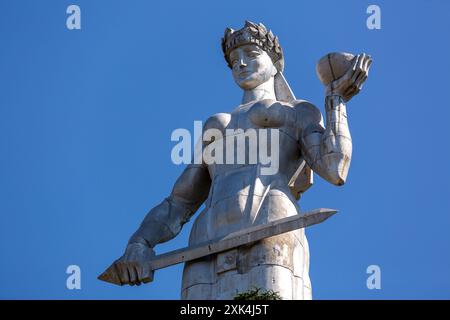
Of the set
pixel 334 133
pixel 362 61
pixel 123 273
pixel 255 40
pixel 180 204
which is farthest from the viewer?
pixel 255 40

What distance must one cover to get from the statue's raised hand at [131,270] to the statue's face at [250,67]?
3540mm

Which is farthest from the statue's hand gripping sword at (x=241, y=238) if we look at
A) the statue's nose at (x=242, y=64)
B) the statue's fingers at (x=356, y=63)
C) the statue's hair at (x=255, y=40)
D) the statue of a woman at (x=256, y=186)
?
the statue's hair at (x=255, y=40)

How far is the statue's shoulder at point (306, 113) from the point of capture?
2756 centimetres

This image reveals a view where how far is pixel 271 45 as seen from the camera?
95.0ft

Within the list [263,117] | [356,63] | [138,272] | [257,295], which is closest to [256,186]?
[263,117]

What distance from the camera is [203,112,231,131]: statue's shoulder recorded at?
91.6ft

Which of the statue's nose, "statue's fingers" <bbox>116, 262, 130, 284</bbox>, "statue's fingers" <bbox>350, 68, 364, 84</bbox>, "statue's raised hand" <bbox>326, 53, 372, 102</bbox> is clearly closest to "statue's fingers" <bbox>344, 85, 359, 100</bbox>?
"statue's raised hand" <bbox>326, 53, 372, 102</bbox>

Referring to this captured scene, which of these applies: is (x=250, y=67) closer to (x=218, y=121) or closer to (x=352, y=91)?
(x=218, y=121)

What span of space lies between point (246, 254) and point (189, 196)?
2540 millimetres

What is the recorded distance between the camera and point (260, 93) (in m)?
28.6

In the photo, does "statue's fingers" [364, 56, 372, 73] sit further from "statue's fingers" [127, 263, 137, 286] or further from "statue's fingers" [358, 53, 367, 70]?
"statue's fingers" [127, 263, 137, 286]

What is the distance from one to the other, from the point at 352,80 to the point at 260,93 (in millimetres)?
2155
